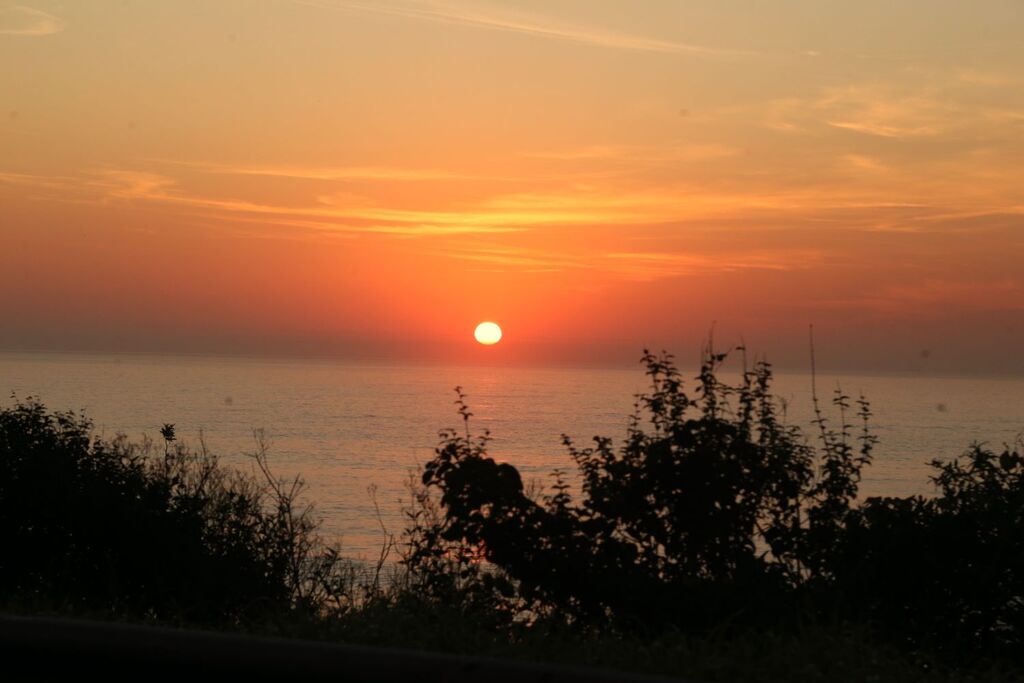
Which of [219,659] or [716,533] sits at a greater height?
[219,659]

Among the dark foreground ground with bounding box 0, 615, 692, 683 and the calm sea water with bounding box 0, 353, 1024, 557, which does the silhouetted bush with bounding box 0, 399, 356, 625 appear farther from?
the dark foreground ground with bounding box 0, 615, 692, 683

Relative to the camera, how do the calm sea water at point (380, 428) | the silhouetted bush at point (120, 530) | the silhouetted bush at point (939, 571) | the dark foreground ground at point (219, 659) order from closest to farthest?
the dark foreground ground at point (219, 659)
the silhouetted bush at point (939, 571)
the silhouetted bush at point (120, 530)
the calm sea water at point (380, 428)

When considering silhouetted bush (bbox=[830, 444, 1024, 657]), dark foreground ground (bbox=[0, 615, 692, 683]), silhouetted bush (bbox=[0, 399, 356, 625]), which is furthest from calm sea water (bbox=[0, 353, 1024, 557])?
dark foreground ground (bbox=[0, 615, 692, 683])

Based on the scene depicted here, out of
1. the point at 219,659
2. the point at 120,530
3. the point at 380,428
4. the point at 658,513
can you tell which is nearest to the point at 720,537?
the point at 658,513

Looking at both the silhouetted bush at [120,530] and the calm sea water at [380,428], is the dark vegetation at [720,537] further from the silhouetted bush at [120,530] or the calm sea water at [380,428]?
the calm sea water at [380,428]

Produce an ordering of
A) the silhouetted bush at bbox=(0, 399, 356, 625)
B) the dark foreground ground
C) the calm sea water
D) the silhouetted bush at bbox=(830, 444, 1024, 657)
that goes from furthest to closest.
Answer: the calm sea water, the silhouetted bush at bbox=(0, 399, 356, 625), the silhouetted bush at bbox=(830, 444, 1024, 657), the dark foreground ground

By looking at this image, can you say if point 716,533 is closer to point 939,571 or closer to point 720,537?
point 720,537

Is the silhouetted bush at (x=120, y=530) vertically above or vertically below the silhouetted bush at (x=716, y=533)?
below

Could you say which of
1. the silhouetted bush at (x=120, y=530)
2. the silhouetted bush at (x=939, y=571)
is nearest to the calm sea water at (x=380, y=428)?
the silhouetted bush at (x=120, y=530)

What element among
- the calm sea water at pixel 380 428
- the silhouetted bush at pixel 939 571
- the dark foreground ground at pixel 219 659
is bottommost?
the calm sea water at pixel 380 428

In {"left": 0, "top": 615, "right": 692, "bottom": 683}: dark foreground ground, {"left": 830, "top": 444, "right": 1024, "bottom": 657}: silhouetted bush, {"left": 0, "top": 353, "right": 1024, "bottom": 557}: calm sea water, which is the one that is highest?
{"left": 0, "top": 615, "right": 692, "bottom": 683}: dark foreground ground

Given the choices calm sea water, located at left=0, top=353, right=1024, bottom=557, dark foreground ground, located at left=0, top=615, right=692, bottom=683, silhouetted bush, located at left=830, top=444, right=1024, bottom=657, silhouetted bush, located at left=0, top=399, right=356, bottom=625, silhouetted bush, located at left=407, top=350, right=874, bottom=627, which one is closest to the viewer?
dark foreground ground, located at left=0, top=615, right=692, bottom=683

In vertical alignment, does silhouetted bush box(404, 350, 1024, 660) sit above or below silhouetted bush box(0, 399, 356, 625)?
above

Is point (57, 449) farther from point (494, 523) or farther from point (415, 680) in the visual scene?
point (415, 680)
